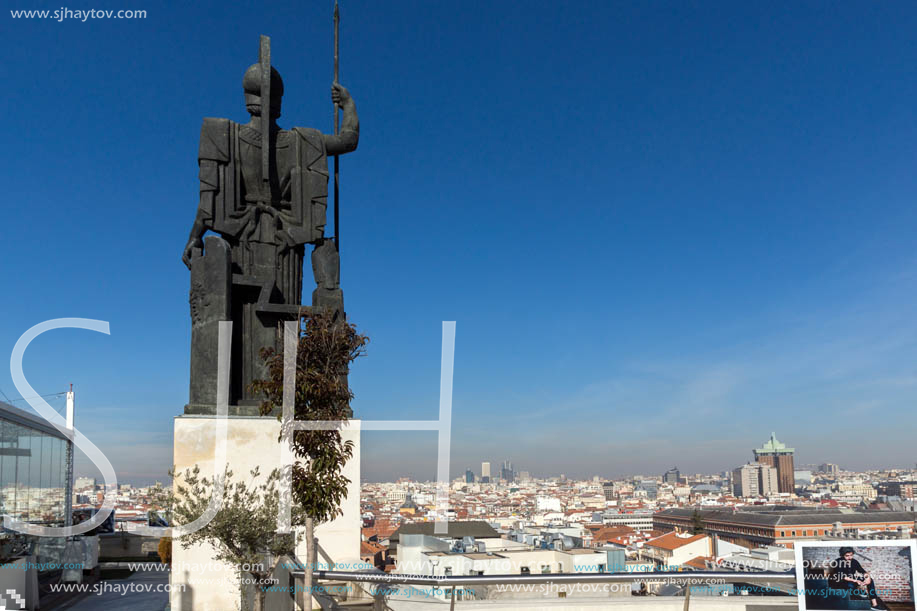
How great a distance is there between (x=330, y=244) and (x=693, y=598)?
602 centimetres

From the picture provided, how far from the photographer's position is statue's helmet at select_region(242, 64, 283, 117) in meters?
9.73

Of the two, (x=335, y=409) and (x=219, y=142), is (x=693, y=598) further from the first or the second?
(x=219, y=142)

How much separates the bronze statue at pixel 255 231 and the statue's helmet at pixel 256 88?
13 mm

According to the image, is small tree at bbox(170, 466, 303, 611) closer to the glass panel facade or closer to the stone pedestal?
the stone pedestal

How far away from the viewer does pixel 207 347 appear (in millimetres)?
8633

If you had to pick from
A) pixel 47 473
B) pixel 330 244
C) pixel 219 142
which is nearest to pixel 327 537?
pixel 330 244

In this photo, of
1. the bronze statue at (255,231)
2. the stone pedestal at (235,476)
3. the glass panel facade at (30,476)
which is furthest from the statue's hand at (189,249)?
the glass panel facade at (30,476)

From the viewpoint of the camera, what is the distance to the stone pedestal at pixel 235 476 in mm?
8078

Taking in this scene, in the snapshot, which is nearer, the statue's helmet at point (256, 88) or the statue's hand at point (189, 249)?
the statue's hand at point (189, 249)

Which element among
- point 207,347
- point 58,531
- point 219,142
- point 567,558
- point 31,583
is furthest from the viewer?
point 567,558

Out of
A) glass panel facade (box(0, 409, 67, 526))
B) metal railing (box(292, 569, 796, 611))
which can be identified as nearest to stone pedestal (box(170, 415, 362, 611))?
metal railing (box(292, 569, 796, 611))

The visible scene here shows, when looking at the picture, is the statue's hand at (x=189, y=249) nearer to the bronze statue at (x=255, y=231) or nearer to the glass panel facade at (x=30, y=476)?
the bronze statue at (x=255, y=231)

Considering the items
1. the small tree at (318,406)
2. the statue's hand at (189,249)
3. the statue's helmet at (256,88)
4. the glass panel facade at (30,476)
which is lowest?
the glass panel facade at (30,476)

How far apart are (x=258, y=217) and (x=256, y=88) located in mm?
1704
